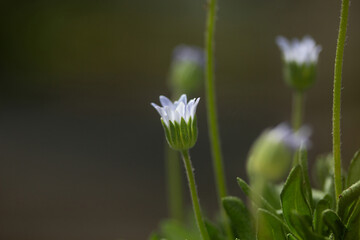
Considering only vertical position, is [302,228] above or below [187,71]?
below

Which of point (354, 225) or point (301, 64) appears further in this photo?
point (301, 64)

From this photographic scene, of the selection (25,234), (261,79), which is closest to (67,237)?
(25,234)

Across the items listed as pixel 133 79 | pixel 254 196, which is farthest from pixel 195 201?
pixel 133 79

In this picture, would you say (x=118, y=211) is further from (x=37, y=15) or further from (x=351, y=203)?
(x=351, y=203)

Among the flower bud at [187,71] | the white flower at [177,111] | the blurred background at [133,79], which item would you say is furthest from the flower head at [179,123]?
the blurred background at [133,79]

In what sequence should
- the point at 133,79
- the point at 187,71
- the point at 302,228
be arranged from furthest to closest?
the point at 133,79
the point at 187,71
the point at 302,228

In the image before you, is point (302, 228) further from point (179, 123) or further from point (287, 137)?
point (287, 137)

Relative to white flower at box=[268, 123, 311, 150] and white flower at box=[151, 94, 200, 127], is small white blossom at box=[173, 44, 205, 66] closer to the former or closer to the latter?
white flower at box=[268, 123, 311, 150]

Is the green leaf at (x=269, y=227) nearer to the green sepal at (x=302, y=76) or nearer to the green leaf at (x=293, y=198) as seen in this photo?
the green leaf at (x=293, y=198)

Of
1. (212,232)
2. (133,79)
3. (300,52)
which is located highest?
(133,79)
